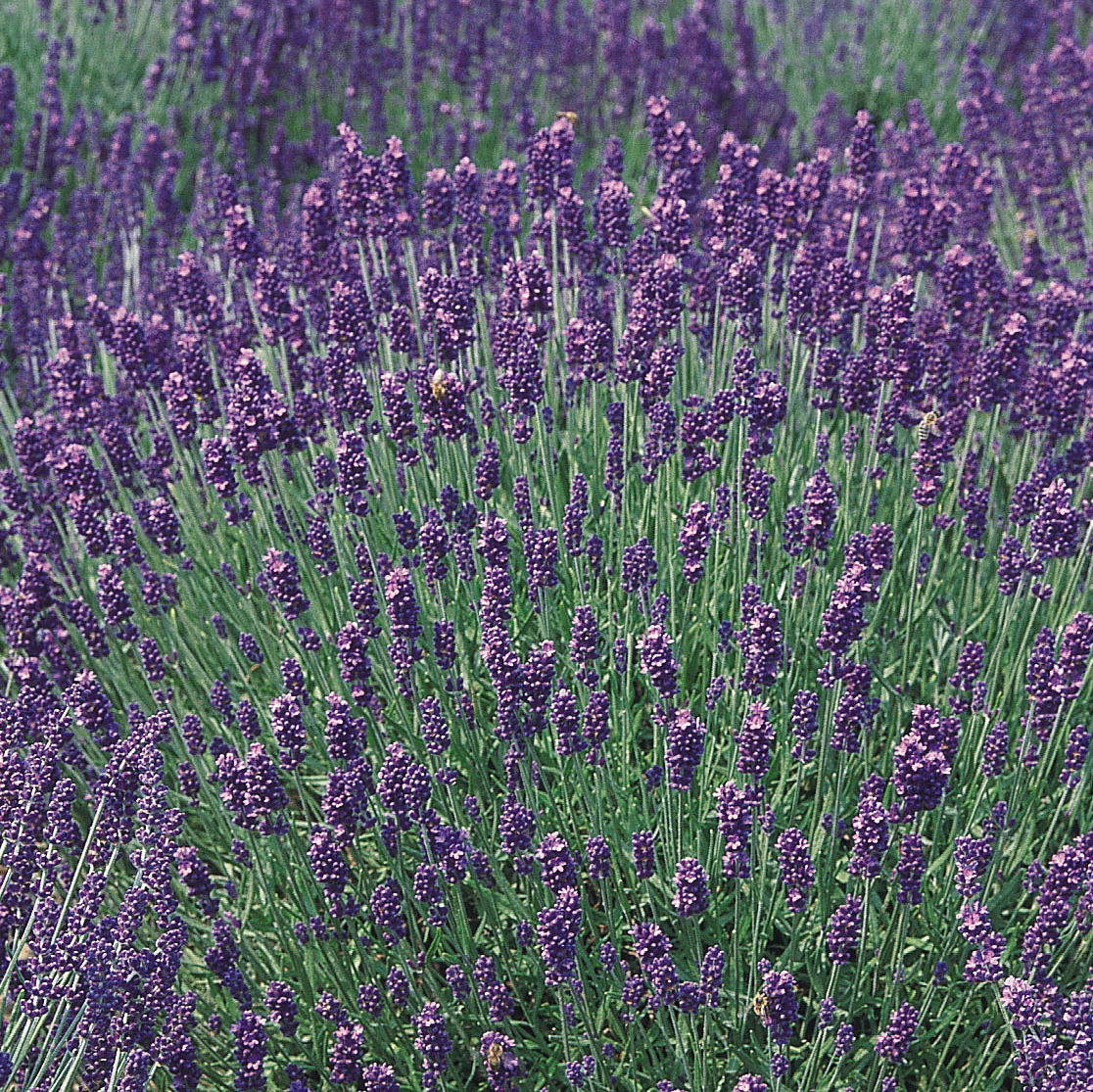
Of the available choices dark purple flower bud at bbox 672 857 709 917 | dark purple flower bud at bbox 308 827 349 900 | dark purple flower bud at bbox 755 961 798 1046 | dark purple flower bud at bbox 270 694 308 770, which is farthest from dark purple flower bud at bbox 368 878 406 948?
dark purple flower bud at bbox 755 961 798 1046

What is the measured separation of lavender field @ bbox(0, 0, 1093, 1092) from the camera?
263 centimetres

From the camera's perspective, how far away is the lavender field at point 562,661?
263 cm

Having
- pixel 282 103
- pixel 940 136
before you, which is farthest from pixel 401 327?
pixel 940 136

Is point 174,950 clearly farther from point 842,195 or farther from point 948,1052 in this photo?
point 842,195

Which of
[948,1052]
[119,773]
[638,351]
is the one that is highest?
[638,351]

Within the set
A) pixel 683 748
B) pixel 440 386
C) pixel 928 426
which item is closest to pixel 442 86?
pixel 440 386

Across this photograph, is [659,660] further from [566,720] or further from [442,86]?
[442,86]

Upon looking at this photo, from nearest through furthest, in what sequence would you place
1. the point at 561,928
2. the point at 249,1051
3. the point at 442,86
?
the point at 561,928
the point at 249,1051
the point at 442,86

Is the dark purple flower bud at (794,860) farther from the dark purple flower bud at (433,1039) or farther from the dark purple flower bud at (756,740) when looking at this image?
the dark purple flower bud at (433,1039)

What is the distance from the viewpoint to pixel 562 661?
3.42 meters

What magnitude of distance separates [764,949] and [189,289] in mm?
2341

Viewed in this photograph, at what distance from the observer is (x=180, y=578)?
383 centimetres

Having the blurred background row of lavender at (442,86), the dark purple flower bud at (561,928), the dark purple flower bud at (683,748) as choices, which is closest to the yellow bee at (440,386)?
the dark purple flower bud at (683,748)

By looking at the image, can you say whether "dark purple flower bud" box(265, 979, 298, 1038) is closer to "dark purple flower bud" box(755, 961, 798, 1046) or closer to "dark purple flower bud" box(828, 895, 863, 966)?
"dark purple flower bud" box(755, 961, 798, 1046)
